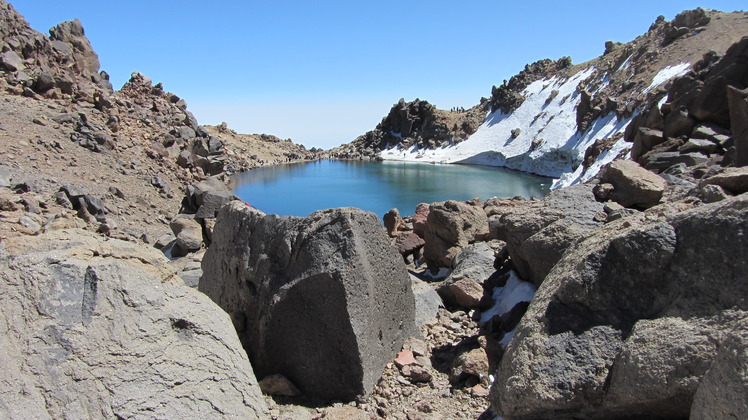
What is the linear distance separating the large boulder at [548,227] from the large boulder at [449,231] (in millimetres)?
2992

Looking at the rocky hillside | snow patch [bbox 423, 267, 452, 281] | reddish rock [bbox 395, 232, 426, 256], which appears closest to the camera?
snow patch [bbox 423, 267, 452, 281]

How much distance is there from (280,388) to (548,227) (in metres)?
3.49

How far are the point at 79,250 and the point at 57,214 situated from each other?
9261 mm

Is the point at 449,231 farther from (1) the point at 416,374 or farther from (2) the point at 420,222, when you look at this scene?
(1) the point at 416,374

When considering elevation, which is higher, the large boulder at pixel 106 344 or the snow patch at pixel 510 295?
the large boulder at pixel 106 344

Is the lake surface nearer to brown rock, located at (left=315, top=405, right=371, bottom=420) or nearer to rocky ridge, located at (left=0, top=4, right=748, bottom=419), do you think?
rocky ridge, located at (left=0, top=4, right=748, bottom=419)

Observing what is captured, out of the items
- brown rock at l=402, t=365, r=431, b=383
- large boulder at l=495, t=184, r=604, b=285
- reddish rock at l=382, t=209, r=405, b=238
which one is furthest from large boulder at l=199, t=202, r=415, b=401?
reddish rock at l=382, t=209, r=405, b=238

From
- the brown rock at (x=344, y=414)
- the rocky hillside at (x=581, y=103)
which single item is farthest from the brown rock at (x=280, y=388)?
the rocky hillside at (x=581, y=103)

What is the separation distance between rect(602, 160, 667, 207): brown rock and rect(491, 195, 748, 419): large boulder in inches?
100

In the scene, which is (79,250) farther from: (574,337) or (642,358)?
(642,358)

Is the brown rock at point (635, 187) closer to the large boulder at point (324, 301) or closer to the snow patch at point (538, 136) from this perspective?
the large boulder at point (324, 301)

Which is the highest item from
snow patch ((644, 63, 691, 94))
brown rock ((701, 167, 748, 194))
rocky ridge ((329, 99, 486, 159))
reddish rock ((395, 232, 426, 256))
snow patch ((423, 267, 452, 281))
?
snow patch ((644, 63, 691, 94))

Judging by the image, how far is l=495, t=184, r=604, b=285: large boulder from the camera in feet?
18.5

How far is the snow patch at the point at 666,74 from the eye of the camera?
4334 centimetres
